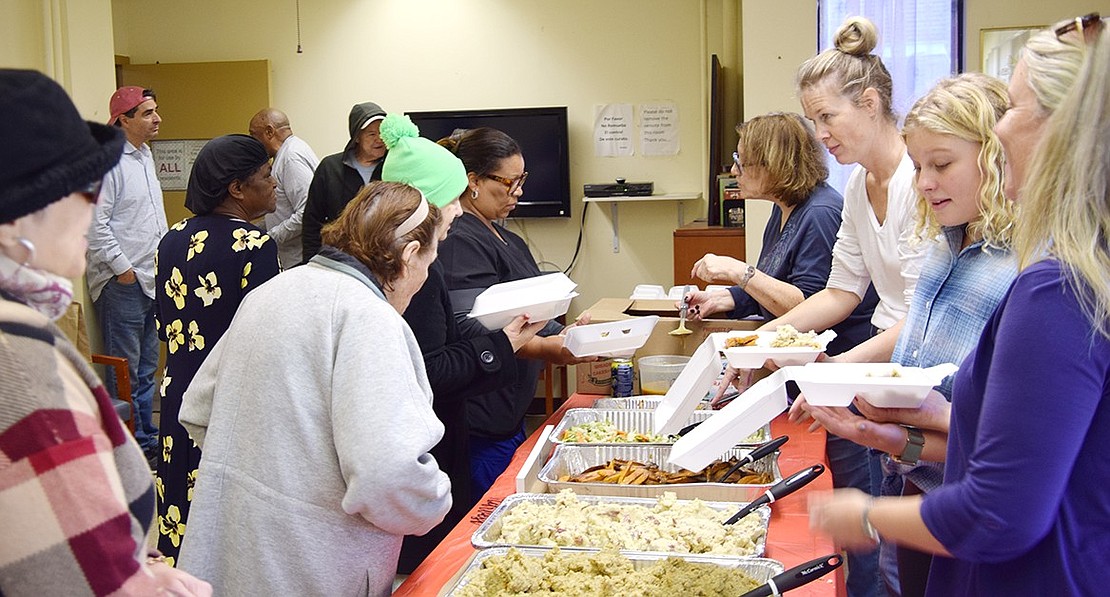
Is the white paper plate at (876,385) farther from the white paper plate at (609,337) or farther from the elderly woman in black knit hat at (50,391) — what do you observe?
the elderly woman in black knit hat at (50,391)

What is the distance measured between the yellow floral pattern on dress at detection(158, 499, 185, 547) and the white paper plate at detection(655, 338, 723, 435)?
1.30 m

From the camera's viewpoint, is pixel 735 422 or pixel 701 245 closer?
pixel 735 422

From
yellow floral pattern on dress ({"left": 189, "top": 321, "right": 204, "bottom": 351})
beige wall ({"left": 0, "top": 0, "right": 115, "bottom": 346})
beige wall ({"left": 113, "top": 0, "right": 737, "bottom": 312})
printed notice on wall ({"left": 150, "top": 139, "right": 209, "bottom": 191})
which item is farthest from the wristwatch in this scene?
printed notice on wall ({"left": 150, "top": 139, "right": 209, "bottom": 191})

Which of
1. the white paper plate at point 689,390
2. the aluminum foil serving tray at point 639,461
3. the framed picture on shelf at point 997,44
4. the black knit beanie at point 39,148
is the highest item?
the framed picture on shelf at point 997,44

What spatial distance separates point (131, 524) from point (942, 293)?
4.77 feet

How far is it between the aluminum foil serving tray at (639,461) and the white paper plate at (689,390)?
0.08 meters

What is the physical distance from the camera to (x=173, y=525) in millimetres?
2621

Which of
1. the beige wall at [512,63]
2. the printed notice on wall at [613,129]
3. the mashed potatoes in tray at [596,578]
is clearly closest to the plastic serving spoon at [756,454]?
the mashed potatoes in tray at [596,578]

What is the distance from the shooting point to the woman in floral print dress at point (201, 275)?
261cm

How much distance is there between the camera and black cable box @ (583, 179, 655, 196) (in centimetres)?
591

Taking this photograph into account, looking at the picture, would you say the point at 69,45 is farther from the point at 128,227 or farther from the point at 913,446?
the point at 913,446

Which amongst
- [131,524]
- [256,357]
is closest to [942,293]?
[256,357]

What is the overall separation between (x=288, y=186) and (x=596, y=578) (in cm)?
425

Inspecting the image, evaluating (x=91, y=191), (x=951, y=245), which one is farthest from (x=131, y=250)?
(x=91, y=191)
